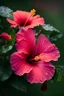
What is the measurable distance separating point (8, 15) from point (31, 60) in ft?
0.52

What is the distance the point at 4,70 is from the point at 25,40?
0.35 ft

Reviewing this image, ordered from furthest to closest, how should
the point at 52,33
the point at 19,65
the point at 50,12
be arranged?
the point at 50,12, the point at 52,33, the point at 19,65

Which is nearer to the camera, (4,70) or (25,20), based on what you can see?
(4,70)

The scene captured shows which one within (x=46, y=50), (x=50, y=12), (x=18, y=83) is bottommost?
(x=18, y=83)

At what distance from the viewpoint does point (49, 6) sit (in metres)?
1.47

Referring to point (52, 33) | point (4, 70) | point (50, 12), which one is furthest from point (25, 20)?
point (50, 12)

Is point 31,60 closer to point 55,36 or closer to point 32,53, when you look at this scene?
point 32,53

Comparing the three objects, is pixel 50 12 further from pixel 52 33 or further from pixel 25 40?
pixel 25 40

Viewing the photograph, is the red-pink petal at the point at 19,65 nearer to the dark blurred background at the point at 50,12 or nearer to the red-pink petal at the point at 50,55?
the red-pink petal at the point at 50,55

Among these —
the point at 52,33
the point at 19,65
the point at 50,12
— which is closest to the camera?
the point at 19,65

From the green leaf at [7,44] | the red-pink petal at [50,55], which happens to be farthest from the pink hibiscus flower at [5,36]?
the red-pink petal at [50,55]

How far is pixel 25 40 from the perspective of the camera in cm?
79

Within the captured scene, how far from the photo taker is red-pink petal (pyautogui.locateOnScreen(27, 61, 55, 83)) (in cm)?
74

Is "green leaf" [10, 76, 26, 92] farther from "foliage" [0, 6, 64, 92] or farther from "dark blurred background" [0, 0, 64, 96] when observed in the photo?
"dark blurred background" [0, 0, 64, 96]
